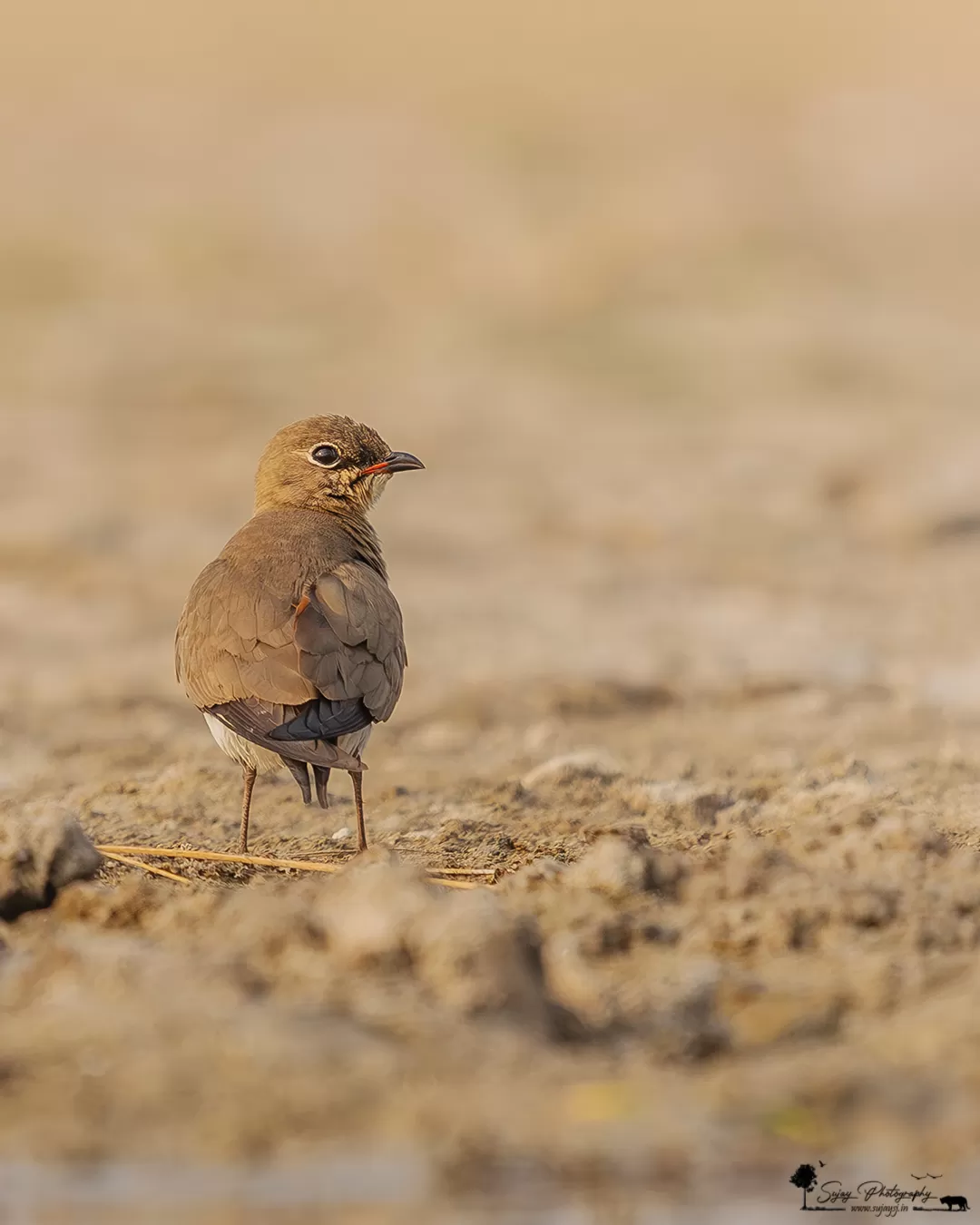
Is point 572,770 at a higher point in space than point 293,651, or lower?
lower

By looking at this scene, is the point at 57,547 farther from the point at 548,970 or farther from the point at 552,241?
the point at 552,241

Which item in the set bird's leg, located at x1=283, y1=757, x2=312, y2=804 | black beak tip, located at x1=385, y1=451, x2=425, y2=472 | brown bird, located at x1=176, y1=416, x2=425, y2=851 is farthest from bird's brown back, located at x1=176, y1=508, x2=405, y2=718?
black beak tip, located at x1=385, y1=451, x2=425, y2=472

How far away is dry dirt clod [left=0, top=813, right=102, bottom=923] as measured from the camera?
4488mm

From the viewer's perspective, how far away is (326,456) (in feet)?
23.1

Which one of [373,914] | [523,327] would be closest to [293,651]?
[373,914]

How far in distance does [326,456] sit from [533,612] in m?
3.54

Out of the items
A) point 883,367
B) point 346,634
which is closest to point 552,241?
point 883,367

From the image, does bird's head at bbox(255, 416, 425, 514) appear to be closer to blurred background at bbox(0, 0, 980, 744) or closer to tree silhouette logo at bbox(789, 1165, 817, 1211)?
blurred background at bbox(0, 0, 980, 744)

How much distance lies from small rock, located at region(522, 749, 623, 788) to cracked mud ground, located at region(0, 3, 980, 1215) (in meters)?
0.03

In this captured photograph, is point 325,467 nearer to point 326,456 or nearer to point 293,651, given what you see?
point 326,456

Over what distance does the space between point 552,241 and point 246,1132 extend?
57.5ft

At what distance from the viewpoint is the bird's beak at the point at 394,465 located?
7062 mm

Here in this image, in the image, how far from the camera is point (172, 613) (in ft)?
→ 34.3

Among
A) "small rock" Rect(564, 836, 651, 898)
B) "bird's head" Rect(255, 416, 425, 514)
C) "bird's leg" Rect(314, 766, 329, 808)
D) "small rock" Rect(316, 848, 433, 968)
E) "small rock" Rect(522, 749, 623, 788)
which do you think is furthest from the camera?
"bird's head" Rect(255, 416, 425, 514)
